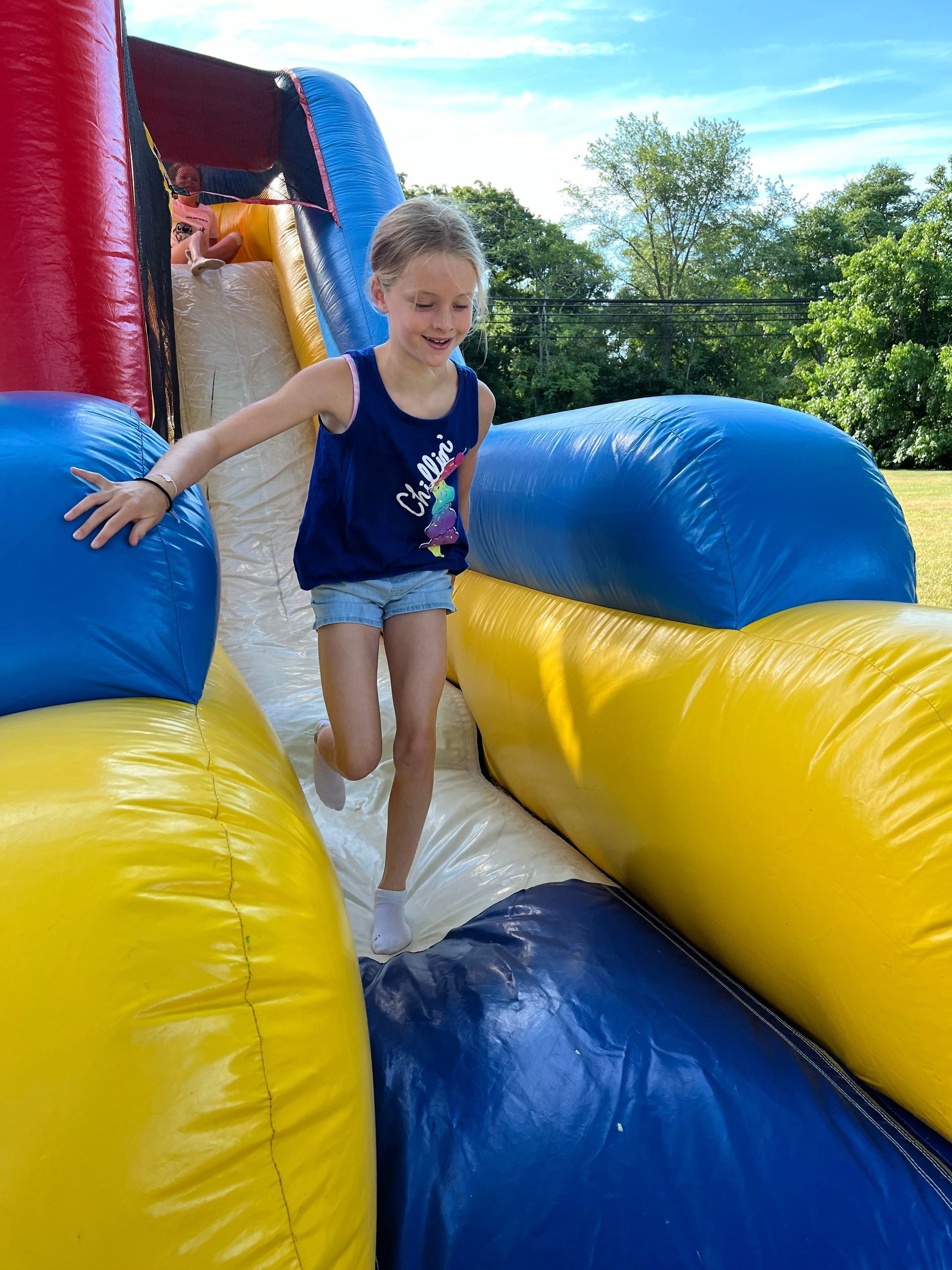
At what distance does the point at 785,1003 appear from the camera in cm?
121

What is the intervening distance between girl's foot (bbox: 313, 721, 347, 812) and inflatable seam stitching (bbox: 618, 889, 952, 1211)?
64 centimetres

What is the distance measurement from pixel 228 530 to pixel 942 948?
2.56m

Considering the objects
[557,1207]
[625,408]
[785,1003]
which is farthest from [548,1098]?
[625,408]

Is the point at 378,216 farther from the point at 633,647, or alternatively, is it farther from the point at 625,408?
the point at 633,647

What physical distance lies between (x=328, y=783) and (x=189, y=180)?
3293 millimetres

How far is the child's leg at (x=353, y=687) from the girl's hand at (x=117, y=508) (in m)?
0.46

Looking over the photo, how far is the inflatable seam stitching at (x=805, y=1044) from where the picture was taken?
103cm

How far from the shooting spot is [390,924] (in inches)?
59.7

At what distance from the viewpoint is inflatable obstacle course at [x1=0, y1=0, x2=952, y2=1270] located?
0.67 m

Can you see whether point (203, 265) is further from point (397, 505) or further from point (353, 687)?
point (353, 687)

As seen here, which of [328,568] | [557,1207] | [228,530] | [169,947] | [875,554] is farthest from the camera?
[228,530]

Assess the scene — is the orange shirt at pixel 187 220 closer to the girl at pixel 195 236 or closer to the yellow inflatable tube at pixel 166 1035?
the girl at pixel 195 236

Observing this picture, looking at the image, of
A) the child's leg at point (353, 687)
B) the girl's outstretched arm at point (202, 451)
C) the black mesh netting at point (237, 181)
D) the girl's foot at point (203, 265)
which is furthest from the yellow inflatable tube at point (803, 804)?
the girl's foot at point (203, 265)

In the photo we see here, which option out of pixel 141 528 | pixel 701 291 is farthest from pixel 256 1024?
pixel 701 291
